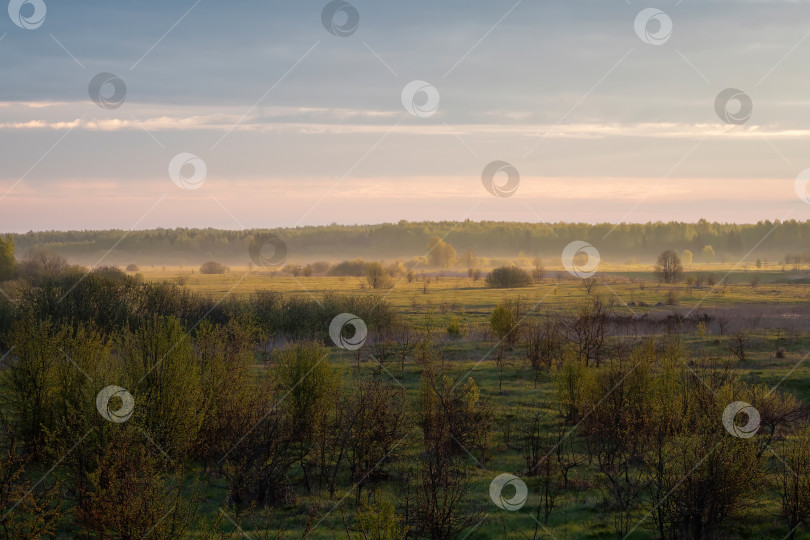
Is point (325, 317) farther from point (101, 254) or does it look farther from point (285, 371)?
point (101, 254)

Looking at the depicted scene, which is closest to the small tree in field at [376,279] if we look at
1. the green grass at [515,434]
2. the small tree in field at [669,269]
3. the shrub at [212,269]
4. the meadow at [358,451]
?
the green grass at [515,434]

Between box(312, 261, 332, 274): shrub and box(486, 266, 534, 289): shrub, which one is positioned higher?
box(312, 261, 332, 274): shrub

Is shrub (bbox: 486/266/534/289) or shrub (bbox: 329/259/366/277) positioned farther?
shrub (bbox: 329/259/366/277)

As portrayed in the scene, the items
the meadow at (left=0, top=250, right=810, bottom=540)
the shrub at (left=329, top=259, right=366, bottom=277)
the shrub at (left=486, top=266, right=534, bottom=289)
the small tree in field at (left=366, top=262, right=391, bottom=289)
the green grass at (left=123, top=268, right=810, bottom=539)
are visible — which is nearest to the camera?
the meadow at (left=0, top=250, right=810, bottom=540)

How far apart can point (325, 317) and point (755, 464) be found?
32591mm

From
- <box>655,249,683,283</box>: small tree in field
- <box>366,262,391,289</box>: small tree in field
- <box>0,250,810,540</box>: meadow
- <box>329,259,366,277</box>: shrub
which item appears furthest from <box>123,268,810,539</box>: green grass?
<box>329,259,366,277</box>: shrub

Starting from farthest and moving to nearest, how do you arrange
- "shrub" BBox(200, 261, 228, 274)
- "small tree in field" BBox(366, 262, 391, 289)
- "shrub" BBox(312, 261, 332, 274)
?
1. "shrub" BBox(200, 261, 228, 274)
2. "shrub" BBox(312, 261, 332, 274)
3. "small tree in field" BBox(366, 262, 391, 289)

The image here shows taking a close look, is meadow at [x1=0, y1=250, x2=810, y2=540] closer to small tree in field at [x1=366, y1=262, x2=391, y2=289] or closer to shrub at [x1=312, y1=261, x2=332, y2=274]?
small tree in field at [x1=366, y1=262, x2=391, y2=289]

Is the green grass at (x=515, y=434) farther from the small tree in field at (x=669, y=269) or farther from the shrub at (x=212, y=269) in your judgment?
the shrub at (x=212, y=269)

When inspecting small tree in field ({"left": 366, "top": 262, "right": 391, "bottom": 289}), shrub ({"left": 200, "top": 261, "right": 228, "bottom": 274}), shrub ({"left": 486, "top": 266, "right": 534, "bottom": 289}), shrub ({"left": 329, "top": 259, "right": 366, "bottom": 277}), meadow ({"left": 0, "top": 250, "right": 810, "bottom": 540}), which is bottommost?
meadow ({"left": 0, "top": 250, "right": 810, "bottom": 540})

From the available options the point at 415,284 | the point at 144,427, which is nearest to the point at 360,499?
the point at 144,427

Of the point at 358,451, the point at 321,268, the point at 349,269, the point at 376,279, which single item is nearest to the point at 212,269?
the point at 321,268

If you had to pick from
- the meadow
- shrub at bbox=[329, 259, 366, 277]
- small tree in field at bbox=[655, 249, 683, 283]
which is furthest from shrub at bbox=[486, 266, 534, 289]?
the meadow

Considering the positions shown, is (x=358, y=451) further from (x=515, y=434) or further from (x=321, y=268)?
(x=321, y=268)
